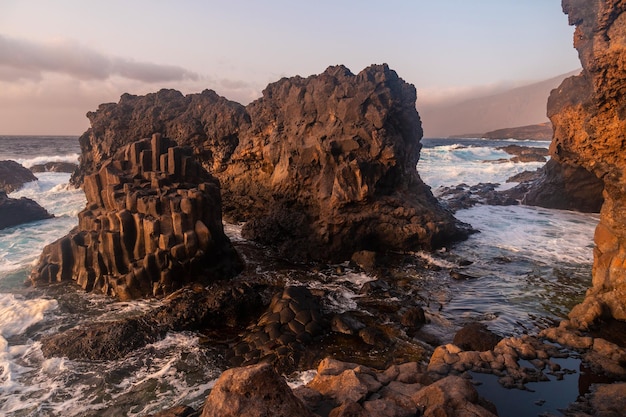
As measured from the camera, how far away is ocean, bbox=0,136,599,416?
8555 millimetres

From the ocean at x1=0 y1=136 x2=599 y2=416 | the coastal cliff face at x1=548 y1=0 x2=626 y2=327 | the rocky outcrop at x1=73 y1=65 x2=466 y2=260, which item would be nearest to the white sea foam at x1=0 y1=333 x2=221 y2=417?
the ocean at x1=0 y1=136 x2=599 y2=416

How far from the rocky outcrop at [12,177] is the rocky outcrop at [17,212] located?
575 inches

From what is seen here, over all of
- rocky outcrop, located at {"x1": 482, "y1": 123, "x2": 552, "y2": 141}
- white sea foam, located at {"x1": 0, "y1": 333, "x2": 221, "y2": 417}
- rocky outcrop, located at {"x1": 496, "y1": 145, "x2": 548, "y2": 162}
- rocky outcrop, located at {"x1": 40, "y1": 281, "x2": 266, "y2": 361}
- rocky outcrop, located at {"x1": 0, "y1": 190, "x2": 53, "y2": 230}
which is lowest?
white sea foam, located at {"x1": 0, "y1": 333, "x2": 221, "y2": 417}

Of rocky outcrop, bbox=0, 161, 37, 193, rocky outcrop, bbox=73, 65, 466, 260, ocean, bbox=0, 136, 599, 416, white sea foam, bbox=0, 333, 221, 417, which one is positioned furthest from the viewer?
rocky outcrop, bbox=0, 161, 37, 193

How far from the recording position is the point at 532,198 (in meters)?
29.0

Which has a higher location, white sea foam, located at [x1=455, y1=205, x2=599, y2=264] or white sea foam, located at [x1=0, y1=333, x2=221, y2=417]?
white sea foam, located at [x1=455, y1=205, x2=599, y2=264]

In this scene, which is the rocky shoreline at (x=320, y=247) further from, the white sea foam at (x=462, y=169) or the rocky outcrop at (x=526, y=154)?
the rocky outcrop at (x=526, y=154)

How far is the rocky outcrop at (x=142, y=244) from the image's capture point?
1393cm

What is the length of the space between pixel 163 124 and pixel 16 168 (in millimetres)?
23553

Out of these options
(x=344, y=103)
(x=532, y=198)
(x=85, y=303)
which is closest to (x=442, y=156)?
(x=532, y=198)

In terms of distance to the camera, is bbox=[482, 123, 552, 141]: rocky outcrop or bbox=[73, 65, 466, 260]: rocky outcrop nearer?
bbox=[73, 65, 466, 260]: rocky outcrop

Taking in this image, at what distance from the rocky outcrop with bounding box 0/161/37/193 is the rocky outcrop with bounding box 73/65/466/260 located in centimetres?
2189

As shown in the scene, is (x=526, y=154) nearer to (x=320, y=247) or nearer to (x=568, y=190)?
(x=568, y=190)

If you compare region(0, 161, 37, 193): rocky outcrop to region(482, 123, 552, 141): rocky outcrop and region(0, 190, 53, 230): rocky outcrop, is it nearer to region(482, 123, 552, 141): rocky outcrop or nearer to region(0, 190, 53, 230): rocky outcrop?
region(0, 190, 53, 230): rocky outcrop
